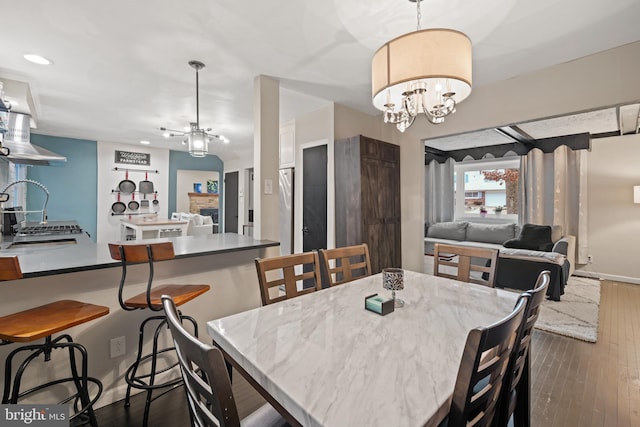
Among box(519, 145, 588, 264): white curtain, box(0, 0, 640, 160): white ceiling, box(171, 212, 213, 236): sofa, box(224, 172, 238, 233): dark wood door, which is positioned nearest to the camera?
box(0, 0, 640, 160): white ceiling

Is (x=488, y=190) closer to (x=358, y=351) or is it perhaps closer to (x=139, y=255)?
(x=358, y=351)

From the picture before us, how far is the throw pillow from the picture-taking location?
457 cm

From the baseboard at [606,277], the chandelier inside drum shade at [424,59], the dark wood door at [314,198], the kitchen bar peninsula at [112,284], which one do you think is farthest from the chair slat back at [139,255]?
the baseboard at [606,277]

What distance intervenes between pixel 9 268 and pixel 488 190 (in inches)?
297

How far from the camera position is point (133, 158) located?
6.45 meters

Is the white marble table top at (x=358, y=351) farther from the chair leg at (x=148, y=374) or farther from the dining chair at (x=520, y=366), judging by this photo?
the chair leg at (x=148, y=374)

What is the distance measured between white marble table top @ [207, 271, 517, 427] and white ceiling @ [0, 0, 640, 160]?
5.85 ft

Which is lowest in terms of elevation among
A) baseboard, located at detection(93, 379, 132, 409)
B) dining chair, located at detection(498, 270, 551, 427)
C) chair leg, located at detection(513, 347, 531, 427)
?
baseboard, located at detection(93, 379, 132, 409)

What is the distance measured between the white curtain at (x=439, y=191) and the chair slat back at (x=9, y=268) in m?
6.90

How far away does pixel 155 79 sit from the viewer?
9.62ft

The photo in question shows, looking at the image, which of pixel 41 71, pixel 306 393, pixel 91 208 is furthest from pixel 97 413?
pixel 91 208

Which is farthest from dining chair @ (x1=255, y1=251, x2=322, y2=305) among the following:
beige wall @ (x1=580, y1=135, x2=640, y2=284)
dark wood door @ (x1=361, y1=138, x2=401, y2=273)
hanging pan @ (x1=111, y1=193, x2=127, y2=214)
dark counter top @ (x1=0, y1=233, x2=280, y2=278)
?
hanging pan @ (x1=111, y1=193, x2=127, y2=214)

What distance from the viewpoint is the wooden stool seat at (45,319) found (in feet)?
4.04

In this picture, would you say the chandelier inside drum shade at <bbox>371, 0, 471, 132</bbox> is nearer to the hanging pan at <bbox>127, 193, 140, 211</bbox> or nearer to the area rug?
the area rug
